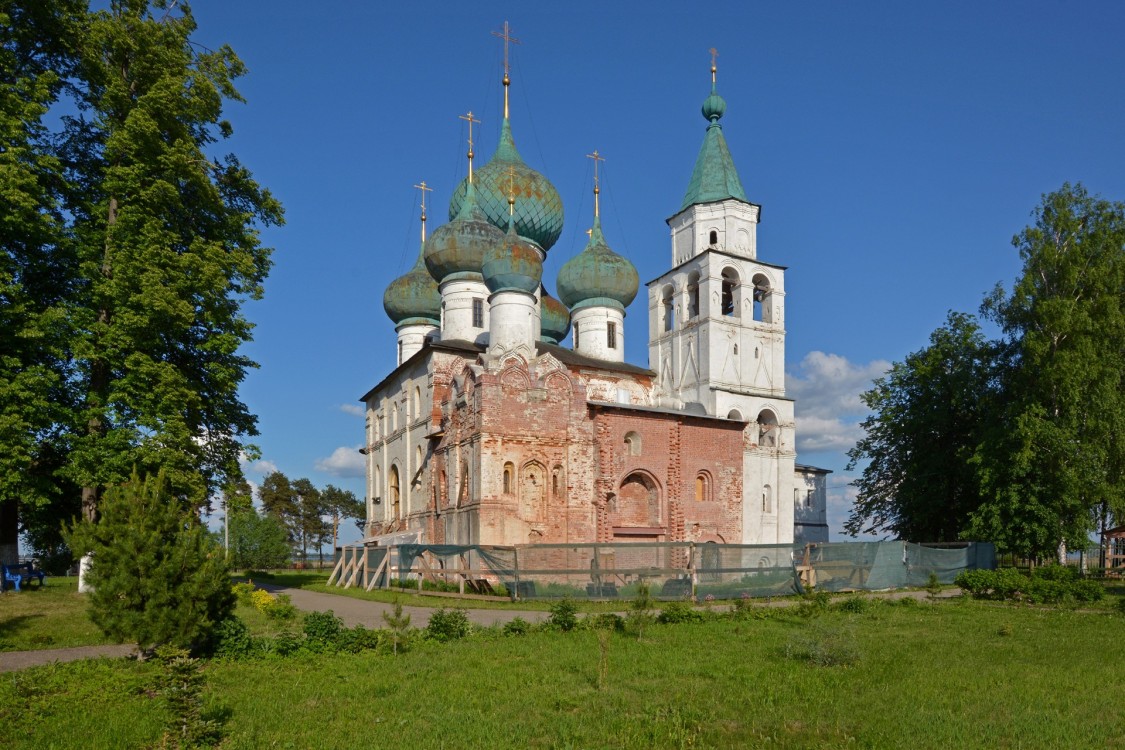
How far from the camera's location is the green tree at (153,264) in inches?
666

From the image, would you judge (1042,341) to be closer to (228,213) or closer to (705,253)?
(705,253)

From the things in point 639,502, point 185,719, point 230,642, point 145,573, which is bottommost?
point 230,642

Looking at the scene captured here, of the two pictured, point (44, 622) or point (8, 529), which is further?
point (8, 529)

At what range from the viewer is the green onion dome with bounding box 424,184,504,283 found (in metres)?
34.0

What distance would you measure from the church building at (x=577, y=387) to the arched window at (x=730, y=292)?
0.42 ft

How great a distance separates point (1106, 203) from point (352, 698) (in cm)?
2832

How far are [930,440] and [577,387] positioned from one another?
47.3ft

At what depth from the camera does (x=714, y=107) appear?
3872 centimetres

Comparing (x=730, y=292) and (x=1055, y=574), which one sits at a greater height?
(x=730, y=292)

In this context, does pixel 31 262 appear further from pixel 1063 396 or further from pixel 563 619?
pixel 1063 396

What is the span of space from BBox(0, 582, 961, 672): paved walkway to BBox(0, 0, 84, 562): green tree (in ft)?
16.9

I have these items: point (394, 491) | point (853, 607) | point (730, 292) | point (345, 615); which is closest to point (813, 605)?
point (853, 607)

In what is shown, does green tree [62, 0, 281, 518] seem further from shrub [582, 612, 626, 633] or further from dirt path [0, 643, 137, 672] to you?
shrub [582, 612, 626, 633]

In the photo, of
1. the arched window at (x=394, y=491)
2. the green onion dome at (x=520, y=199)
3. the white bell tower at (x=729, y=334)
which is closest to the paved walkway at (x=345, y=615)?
the arched window at (x=394, y=491)
